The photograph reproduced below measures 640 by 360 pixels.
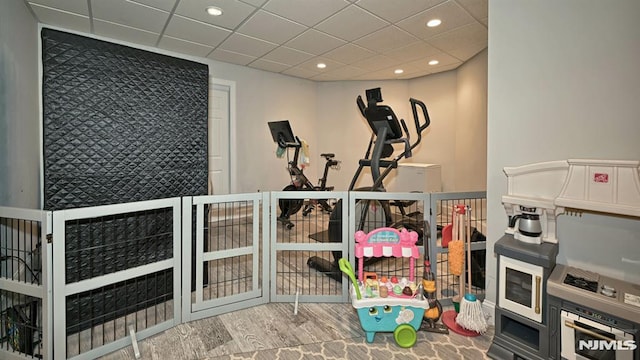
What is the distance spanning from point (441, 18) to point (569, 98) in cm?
173

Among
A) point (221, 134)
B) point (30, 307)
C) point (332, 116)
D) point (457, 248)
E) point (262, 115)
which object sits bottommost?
point (30, 307)

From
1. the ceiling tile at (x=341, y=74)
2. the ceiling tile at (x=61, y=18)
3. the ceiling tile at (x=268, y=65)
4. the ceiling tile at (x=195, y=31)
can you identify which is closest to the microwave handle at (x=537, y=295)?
the ceiling tile at (x=195, y=31)

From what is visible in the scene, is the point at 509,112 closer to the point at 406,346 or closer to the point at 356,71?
the point at 406,346

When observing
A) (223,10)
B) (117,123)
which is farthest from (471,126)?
(117,123)

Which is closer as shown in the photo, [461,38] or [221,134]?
[461,38]

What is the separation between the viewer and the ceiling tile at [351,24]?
9.34 feet

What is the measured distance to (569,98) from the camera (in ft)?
5.58

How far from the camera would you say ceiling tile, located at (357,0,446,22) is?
264cm

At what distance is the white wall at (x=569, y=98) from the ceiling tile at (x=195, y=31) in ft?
8.99

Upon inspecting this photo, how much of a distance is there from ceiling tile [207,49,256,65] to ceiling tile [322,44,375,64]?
1.17 m

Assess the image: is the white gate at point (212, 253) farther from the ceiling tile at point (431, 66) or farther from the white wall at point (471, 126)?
the ceiling tile at point (431, 66)

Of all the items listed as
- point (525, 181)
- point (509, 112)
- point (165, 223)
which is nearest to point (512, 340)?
point (525, 181)

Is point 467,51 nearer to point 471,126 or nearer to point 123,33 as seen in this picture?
point 471,126

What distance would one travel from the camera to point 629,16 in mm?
1499
